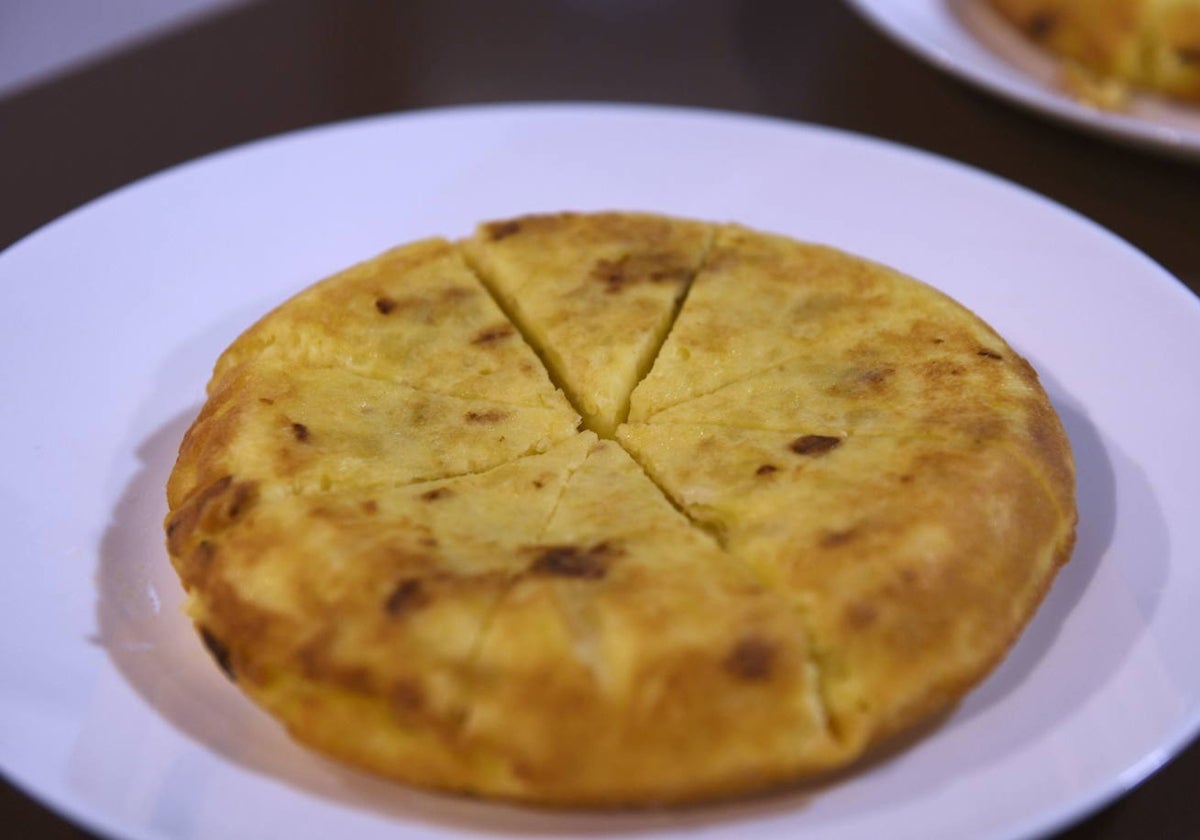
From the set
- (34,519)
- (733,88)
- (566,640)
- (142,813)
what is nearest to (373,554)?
(566,640)

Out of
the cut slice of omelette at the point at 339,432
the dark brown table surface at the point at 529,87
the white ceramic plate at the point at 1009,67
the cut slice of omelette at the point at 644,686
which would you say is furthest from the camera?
the dark brown table surface at the point at 529,87

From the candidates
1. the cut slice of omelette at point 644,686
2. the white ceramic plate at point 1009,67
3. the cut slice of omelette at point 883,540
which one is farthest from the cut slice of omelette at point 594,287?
the white ceramic plate at point 1009,67

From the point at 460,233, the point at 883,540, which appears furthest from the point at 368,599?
the point at 460,233

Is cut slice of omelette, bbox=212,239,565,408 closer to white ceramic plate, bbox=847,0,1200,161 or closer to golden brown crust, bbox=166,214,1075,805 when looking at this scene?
golden brown crust, bbox=166,214,1075,805

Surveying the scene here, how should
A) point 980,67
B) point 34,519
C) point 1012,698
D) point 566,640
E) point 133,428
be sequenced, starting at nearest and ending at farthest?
point 566,640 < point 1012,698 < point 34,519 < point 133,428 < point 980,67

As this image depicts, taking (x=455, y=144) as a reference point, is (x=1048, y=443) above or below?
below

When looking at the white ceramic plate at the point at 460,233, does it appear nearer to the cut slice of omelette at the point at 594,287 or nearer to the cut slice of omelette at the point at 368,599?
the cut slice of omelette at the point at 368,599

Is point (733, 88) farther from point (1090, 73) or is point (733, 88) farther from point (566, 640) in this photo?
point (566, 640)

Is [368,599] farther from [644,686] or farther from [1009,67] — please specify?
[1009,67]
